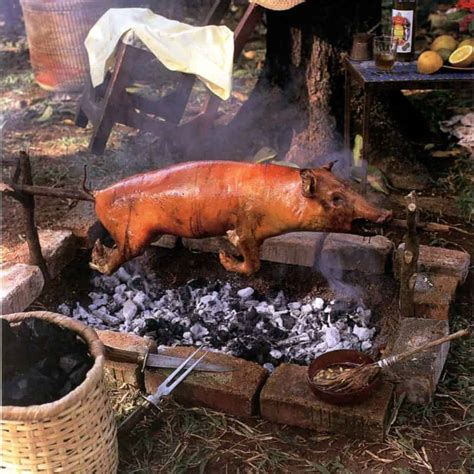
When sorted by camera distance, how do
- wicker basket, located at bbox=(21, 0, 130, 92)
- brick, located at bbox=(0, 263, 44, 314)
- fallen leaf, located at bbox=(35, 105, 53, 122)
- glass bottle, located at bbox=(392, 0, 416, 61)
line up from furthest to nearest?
wicker basket, located at bbox=(21, 0, 130, 92)
fallen leaf, located at bbox=(35, 105, 53, 122)
glass bottle, located at bbox=(392, 0, 416, 61)
brick, located at bbox=(0, 263, 44, 314)

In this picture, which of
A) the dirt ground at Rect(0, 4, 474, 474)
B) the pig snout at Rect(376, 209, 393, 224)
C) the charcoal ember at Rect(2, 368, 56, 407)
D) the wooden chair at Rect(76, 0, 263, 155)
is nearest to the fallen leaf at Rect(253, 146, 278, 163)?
the wooden chair at Rect(76, 0, 263, 155)

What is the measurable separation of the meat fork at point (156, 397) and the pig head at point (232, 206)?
532 millimetres

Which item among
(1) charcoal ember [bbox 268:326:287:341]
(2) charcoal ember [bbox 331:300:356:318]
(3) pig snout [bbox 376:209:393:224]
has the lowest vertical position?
(1) charcoal ember [bbox 268:326:287:341]

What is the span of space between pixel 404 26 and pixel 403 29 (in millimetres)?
20

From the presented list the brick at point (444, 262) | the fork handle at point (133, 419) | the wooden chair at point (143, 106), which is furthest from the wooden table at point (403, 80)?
the fork handle at point (133, 419)

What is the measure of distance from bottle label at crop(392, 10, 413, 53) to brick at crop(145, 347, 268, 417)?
95.1 inches

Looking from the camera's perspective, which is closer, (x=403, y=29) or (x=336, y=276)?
(x=336, y=276)

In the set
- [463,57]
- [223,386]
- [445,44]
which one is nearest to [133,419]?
[223,386]

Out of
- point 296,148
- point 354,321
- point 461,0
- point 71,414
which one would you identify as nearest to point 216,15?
point 296,148

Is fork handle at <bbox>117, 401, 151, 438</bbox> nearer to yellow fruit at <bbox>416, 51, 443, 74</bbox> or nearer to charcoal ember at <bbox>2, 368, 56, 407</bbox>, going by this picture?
charcoal ember at <bbox>2, 368, 56, 407</bbox>

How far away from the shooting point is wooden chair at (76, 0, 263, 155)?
17.9 feet

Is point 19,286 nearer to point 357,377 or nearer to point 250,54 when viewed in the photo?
point 357,377

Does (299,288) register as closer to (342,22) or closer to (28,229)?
(28,229)

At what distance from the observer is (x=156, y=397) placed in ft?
10.8
